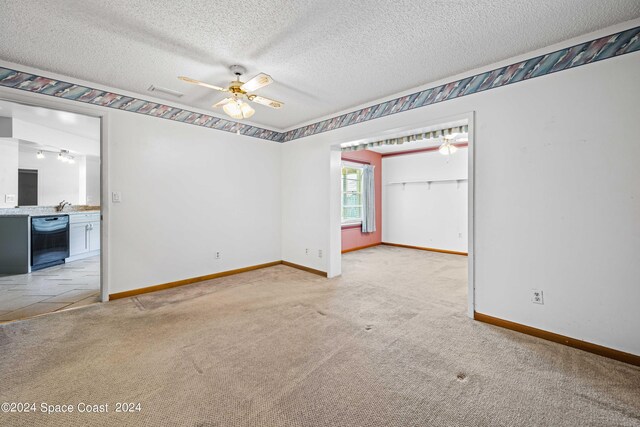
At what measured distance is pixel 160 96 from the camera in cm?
332

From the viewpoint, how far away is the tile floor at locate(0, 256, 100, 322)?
9.46 ft

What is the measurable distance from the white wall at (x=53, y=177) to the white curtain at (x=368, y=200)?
23.8ft

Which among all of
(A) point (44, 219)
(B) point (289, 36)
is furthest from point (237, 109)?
(A) point (44, 219)

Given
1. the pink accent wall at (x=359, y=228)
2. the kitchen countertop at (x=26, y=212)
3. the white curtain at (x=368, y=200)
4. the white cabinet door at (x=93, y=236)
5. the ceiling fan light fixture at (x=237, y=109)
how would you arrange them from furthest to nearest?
the white curtain at (x=368, y=200) < the pink accent wall at (x=359, y=228) < the white cabinet door at (x=93, y=236) < the kitchen countertop at (x=26, y=212) < the ceiling fan light fixture at (x=237, y=109)

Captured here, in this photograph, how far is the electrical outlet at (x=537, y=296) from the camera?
2295 millimetres

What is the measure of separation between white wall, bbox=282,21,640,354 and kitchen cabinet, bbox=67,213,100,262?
6701 millimetres

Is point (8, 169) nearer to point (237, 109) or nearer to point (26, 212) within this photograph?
point (26, 212)

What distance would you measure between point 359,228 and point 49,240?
609cm

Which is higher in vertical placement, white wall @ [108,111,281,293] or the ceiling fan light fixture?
the ceiling fan light fixture

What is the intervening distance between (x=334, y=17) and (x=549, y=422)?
2800 millimetres

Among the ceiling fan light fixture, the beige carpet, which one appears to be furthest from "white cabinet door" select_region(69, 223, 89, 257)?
the ceiling fan light fixture

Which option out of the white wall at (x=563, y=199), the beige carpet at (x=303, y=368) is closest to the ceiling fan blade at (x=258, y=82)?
the white wall at (x=563, y=199)

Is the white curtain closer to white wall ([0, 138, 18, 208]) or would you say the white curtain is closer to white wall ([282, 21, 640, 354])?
white wall ([282, 21, 640, 354])

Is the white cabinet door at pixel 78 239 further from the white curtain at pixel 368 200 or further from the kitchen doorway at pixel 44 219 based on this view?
the white curtain at pixel 368 200
